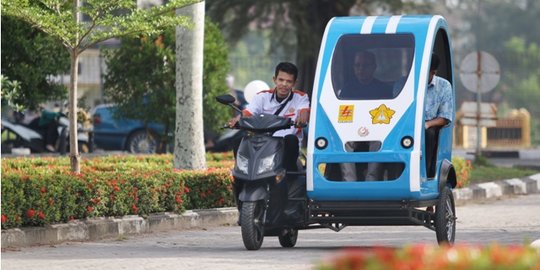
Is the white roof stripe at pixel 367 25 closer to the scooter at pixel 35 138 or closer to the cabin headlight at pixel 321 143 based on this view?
the cabin headlight at pixel 321 143

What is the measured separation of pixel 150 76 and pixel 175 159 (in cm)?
823

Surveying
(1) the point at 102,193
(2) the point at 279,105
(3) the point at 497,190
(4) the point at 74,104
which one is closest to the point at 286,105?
(2) the point at 279,105

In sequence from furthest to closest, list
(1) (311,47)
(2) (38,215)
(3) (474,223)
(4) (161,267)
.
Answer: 1. (1) (311,47)
2. (3) (474,223)
3. (2) (38,215)
4. (4) (161,267)

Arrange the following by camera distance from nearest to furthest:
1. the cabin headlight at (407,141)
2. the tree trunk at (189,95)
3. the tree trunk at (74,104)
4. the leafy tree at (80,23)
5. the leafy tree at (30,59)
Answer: the cabin headlight at (407,141)
the leafy tree at (80,23)
the tree trunk at (74,104)
the tree trunk at (189,95)
the leafy tree at (30,59)

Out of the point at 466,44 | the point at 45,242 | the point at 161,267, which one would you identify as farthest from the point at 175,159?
the point at 466,44

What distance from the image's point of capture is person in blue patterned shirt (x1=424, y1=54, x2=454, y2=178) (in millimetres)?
12930

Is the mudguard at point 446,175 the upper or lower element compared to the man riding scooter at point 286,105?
lower

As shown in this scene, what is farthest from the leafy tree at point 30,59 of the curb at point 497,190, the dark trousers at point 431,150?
the dark trousers at point 431,150

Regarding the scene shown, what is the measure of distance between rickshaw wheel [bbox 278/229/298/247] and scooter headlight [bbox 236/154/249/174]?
2.51ft

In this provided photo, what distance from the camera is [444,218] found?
42.1ft

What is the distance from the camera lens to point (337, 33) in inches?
512

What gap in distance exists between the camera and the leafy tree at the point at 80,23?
1554cm

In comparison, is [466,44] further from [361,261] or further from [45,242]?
[361,261]

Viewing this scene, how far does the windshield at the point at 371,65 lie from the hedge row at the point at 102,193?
9.67ft
